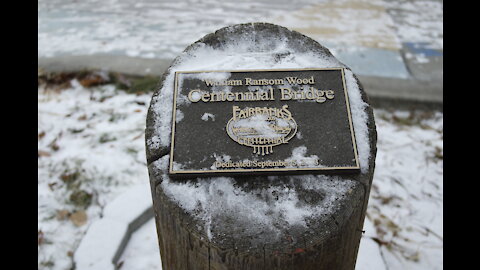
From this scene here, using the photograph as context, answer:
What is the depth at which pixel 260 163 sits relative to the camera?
1644 millimetres

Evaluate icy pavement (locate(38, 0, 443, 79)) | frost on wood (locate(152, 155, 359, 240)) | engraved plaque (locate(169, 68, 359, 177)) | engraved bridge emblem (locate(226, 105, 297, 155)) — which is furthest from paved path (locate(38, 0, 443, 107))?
frost on wood (locate(152, 155, 359, 240))

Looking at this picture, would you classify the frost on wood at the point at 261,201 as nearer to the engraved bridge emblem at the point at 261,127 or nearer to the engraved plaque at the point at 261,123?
the engraved plaque at the point at 261,123

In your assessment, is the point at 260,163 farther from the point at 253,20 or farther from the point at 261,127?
Result: the point at 253,20

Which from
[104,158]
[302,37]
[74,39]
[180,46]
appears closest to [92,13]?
[74,39]

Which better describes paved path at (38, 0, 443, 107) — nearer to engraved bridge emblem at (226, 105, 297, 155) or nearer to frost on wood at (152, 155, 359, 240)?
engraved bridge emblem at (226, 105, 297, 155)

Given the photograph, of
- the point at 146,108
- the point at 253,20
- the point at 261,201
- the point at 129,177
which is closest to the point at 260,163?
the point at 261,201

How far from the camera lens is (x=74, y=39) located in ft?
16.3

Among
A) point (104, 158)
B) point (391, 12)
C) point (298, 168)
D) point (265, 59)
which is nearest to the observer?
point (298, 168)

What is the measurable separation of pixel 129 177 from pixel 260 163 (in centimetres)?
170

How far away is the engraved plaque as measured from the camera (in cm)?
164

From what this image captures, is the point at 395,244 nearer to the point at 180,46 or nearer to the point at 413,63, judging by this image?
the point at 413,63

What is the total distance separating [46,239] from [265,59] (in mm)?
1773

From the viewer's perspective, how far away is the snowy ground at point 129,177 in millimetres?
2621

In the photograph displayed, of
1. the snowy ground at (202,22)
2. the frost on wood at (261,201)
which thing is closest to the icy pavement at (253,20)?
the snowy ground at (202,22)
